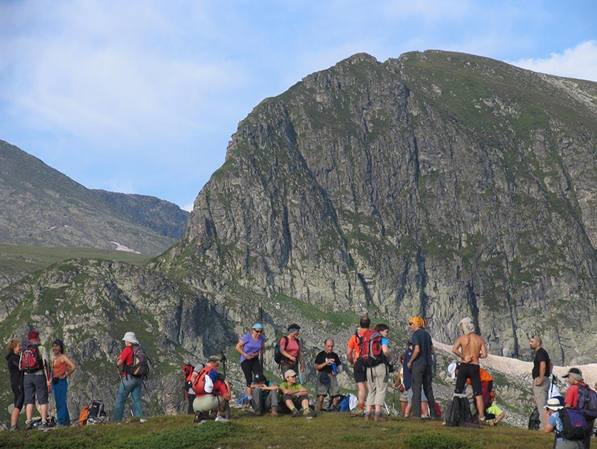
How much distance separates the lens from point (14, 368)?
29.2 m

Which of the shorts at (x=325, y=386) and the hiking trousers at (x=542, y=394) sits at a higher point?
the shorts at (x=325, y=386)

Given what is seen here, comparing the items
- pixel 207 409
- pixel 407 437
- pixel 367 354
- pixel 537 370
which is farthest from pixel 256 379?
pixel 537 370

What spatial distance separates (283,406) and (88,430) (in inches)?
337

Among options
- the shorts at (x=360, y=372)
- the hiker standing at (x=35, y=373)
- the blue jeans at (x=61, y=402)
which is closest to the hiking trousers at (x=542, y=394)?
the shorts at (x=360, y=372)

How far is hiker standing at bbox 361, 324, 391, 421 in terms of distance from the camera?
2895 centimetres

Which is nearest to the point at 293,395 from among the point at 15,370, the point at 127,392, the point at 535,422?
the point at 127,392

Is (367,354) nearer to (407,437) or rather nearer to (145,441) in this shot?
(407,437)

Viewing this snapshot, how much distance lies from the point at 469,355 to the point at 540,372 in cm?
428

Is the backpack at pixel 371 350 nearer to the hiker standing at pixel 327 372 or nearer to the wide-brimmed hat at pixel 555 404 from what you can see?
the hiker standing at pixel 327 372

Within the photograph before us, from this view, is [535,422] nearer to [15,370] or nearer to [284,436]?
[284,436]

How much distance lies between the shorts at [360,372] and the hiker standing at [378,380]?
0.44m

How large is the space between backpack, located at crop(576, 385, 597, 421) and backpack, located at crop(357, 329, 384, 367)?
9.56 m

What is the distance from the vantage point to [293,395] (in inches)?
1250

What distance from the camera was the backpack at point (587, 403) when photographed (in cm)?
2044
